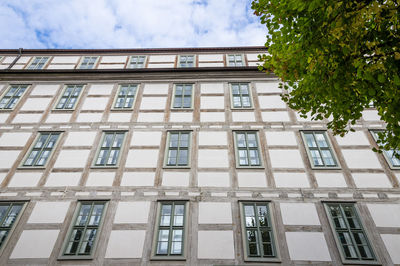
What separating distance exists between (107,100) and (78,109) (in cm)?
142

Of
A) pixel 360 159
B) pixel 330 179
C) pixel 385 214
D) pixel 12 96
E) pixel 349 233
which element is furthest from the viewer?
pixel 12 96

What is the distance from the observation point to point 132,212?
352 inches

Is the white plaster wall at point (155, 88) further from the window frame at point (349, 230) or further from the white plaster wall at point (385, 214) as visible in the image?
the white plaster wall at point (385, 214)

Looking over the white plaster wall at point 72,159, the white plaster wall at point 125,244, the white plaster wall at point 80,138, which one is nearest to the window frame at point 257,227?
the white plaster wall at point 125,244

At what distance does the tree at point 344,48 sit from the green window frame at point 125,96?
824 cm

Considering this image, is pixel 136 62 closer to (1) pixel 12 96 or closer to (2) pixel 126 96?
(2) pixel 126 96

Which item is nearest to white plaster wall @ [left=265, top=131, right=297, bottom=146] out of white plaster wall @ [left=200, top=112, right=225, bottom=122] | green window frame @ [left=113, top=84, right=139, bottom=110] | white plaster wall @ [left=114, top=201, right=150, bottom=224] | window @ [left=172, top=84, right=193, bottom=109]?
white plaster wall @ [left=200, top=112, right=225, bottom=122]

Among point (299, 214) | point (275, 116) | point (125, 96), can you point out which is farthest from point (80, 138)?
point (299, 214)

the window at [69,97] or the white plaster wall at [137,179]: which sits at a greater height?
the window at [69,97]

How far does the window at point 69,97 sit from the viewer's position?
12766mm

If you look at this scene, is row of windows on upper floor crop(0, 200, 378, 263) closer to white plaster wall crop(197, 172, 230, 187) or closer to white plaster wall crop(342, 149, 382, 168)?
white plaster wall crop(197, 172, 230, 187)

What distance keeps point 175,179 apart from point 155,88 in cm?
583

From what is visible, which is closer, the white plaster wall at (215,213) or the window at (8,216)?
the window at (8,216)

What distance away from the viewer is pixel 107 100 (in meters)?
13.1
